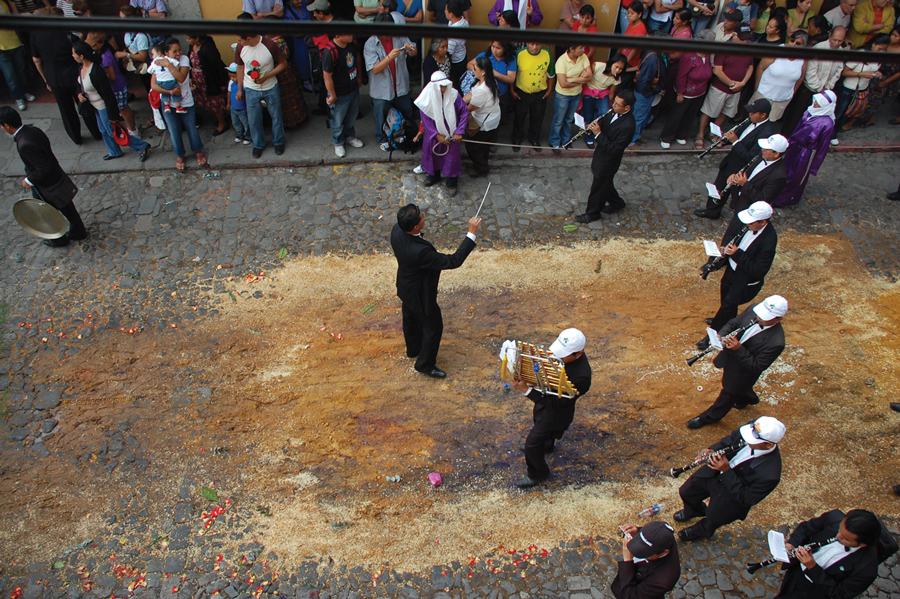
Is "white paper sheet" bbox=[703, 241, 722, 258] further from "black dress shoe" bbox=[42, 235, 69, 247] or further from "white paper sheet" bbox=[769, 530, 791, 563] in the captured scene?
"black dress shoe" bbox=[42, 235, 69, 247]

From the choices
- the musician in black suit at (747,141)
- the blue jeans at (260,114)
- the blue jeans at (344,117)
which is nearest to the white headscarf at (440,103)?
the blue jeans at (344,117)

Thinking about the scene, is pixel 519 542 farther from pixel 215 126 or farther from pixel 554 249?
pixel 215 126

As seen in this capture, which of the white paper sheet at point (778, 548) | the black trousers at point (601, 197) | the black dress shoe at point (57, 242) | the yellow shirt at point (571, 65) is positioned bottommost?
the black dress shoe at point (57, 242)

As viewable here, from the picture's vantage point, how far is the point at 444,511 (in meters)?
5.31

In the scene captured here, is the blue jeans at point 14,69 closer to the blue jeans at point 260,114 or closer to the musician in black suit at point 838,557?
the blue jeans at point 260,114

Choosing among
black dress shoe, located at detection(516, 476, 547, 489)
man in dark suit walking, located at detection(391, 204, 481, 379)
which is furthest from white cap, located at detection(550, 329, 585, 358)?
black dress shoe, located at detection(516, 476, 547, 489)

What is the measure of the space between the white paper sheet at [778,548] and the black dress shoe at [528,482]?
6.42 ft

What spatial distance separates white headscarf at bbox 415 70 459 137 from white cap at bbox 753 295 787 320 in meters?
4.65

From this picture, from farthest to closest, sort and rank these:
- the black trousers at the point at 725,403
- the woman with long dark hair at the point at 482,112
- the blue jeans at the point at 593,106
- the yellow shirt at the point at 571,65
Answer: the blue jeans at the point at 593,106 < the yellow shirt at the point at 571,65 < the woman with long dark hair at the point at 482,112 < the black trousers at the point at 725,403

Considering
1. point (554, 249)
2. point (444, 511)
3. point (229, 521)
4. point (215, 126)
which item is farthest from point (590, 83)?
point (229, 521)

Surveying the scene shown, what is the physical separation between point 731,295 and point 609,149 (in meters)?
2.41

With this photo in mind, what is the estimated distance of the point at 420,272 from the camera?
557 centimetres

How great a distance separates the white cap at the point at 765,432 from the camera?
4.27m

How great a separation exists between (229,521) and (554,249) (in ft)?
16.6
